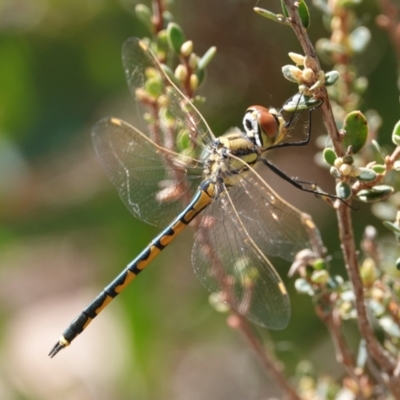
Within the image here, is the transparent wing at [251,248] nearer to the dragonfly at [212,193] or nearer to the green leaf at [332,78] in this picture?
the dragonfly at [212,193]

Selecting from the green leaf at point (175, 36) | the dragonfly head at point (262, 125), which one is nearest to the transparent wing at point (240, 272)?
the dragonfly head at point (262, 125)

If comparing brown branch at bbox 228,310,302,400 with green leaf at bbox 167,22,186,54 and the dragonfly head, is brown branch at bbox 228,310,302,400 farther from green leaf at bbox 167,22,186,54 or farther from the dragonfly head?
green leaf at bbox 167,22,186,54

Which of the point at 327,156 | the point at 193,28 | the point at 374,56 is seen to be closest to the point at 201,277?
the point at 327,156

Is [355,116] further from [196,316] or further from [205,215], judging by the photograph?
[196,316]

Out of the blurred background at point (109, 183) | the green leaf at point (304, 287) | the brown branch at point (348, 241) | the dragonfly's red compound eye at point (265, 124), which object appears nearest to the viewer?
the brown branch at point (348, 241)

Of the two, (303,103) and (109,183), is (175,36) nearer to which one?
(303,103)

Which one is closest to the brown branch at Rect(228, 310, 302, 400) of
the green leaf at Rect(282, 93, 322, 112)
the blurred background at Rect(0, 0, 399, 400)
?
the green leaf at Rect(282, 93, 322, 112)
